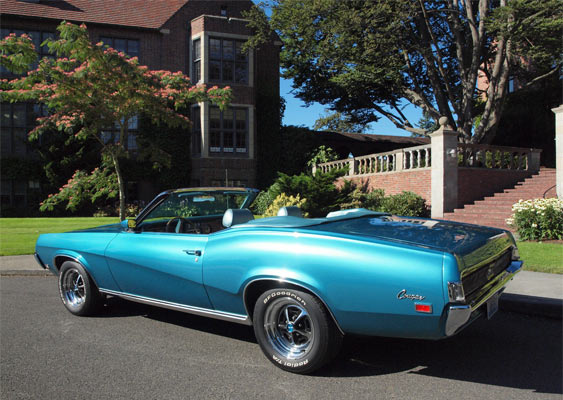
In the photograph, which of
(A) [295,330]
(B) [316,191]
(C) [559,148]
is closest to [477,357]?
(A) [295,330]

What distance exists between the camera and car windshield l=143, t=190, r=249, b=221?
452 cm

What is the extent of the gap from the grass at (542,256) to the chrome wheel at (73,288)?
19.9ft

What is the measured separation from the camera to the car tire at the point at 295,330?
117 inches

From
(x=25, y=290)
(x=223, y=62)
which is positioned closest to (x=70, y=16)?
(x=223, y=62)

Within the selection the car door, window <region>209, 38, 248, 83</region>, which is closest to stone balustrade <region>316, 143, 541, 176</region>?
window <region>209, 38, 248, 83</region>

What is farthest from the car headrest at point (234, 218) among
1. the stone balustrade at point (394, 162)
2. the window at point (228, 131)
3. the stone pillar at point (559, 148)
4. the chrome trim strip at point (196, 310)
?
the window at point (228, 131)

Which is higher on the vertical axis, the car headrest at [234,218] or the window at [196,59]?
the window at [196,59]

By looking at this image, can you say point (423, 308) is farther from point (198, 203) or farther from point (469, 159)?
point (469, 159)

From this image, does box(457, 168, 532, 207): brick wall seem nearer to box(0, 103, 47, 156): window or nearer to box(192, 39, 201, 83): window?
box(192, 39, 201, 83): window

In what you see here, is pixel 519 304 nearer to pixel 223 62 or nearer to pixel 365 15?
pixel 365 15

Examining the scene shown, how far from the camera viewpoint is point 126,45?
22000 millimetres

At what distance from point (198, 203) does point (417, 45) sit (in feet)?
53.5

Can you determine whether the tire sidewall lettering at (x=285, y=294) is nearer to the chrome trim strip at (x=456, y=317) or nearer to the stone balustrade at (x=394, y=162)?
the chrome trim strip at (x=456, y=317)

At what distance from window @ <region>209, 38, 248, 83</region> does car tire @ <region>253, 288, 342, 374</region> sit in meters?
19.3
